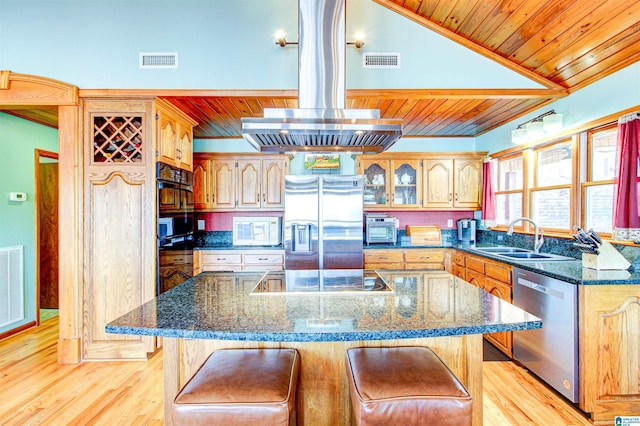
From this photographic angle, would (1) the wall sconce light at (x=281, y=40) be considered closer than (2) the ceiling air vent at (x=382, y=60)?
Yes

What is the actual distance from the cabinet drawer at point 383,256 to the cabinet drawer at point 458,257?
62 cm

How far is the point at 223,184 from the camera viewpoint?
4195mm

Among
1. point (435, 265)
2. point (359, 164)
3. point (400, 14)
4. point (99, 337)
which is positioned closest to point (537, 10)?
point (400, 14)

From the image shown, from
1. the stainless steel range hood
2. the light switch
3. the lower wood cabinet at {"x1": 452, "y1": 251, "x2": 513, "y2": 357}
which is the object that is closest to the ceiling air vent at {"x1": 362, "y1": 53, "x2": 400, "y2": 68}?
the stainless steel range hood

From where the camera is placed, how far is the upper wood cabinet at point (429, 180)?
4.32 meters

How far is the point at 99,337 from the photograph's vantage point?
2.91 metres

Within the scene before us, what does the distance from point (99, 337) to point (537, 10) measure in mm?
4388

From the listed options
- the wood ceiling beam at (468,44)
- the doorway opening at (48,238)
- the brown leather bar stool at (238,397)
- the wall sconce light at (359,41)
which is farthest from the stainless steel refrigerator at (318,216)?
the doorway opening at (48,238)

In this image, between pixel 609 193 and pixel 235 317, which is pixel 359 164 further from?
pixel 235 317

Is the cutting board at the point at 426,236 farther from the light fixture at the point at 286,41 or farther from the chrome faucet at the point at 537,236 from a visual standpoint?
the light fixture at the point at 286,41

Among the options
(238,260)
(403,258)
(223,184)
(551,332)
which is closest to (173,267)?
(238,260)

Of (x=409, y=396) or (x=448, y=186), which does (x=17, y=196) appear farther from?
(x=448, y=186)

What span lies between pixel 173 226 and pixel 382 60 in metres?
2.56

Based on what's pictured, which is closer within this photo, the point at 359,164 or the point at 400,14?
the point at 400,14
